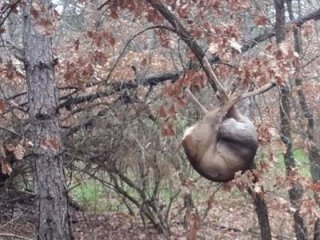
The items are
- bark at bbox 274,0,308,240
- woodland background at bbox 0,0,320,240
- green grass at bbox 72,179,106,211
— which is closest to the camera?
woodland background at bbox 0,0,320,240

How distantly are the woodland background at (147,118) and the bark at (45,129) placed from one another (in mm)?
12

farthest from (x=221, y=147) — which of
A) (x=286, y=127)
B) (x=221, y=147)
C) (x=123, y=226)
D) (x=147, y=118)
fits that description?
(x=123, y=226)

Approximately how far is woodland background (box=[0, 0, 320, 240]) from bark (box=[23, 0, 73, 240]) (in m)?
0.01

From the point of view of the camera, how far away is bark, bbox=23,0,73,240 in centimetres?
677

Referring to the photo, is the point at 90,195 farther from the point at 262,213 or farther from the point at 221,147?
the point at 221,147

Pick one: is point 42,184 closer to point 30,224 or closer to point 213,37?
point 213,37

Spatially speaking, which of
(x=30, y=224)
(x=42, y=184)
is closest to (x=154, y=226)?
(x=30, y=224)

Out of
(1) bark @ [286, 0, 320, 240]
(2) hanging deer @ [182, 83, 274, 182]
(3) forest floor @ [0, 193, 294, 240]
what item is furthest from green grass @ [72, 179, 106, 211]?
(2) hanging deer @ [182, 83, 274, 182]

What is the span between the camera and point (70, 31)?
13.6m

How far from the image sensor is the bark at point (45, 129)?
22.2 feet

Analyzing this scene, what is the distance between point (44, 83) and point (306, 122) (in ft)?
12.4

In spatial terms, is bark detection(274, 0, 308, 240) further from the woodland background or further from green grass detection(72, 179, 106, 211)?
green grass detection(72, 179, 106, 211)

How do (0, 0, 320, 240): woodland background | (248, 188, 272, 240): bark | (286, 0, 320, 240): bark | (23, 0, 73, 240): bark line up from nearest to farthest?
(0, 0, 320, 240): woodland background < (248, 188, 272, 240): bark < (23, 0, 73, 240): bark < (286, 0, 320, 240): bark

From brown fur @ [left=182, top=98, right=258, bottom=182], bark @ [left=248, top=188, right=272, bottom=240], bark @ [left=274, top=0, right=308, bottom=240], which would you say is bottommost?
brown fur @ [left=182, top=98, right=258, bottom=182]
